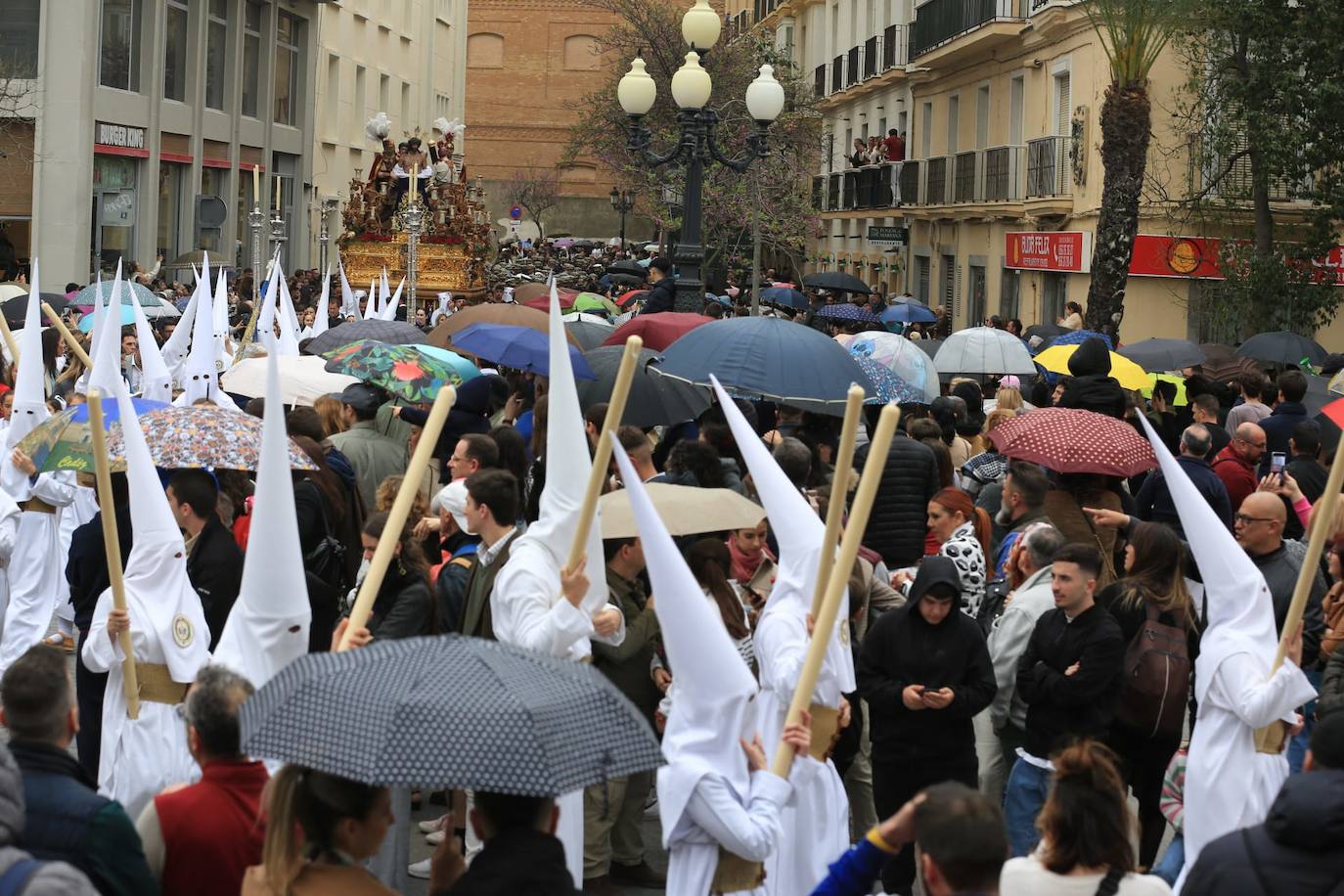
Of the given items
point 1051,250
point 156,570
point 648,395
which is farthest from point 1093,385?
point 1051,250

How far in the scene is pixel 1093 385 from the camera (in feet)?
38.1

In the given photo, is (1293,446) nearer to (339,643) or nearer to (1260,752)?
(1260,752)

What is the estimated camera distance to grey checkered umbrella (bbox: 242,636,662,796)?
12.2 feet

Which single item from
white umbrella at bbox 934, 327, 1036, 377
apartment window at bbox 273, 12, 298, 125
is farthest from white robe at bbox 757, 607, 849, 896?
apartment window at bbox 273, 12, 298, 125

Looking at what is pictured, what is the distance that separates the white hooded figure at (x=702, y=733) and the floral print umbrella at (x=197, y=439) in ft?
9.17

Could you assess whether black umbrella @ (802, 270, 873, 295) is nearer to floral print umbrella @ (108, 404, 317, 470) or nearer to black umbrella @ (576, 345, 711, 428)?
black umbrella @ (576, 345, 711, 428)

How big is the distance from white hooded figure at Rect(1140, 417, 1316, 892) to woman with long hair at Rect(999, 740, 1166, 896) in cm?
137

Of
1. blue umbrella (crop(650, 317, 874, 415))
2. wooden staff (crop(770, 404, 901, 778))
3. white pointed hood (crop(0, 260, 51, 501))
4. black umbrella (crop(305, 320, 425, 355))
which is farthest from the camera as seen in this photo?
black umbrella (crop(305, 320, 425, 355))

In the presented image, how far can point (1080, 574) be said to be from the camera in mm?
6797

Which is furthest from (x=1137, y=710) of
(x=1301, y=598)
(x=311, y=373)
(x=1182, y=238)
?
(x=1182, y=238)

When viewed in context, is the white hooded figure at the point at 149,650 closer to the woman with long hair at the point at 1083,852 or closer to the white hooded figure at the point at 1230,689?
the woman with long hair at the point at 1083,852

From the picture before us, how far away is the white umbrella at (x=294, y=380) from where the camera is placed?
11.3 meters

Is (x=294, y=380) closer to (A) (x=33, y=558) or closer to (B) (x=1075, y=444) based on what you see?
Result: (A) (x=33, y=558)

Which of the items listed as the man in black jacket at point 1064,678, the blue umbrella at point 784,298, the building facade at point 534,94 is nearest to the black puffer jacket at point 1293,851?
the man in black jacket at point 1064,678
